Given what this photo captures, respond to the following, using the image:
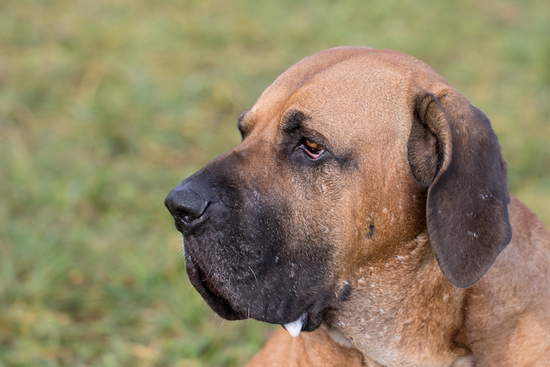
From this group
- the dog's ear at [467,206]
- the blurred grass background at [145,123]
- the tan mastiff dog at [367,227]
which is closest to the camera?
the dog's ear at [467,206]

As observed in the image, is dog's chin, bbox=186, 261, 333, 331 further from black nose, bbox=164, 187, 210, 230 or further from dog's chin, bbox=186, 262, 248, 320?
black nose, bbox=164, 187, 210, 230

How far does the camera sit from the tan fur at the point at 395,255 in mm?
2668

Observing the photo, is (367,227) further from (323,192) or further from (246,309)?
(246,309)

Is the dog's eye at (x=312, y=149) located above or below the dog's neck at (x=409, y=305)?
above

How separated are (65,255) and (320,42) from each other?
591 centimetres

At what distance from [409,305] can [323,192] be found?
2.10ft

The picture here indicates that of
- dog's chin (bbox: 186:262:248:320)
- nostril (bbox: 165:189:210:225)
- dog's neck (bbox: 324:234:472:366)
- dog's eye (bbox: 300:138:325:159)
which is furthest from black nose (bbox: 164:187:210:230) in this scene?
dog's neck (bbox: 324:234:472:366)

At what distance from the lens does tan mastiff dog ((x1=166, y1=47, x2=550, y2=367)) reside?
2625 millimetres

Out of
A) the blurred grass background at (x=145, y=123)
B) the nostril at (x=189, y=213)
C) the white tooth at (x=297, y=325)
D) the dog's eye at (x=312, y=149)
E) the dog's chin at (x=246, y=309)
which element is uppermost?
the dog's eye at (x=312, y=149)

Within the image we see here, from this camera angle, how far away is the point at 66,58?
8.28 m

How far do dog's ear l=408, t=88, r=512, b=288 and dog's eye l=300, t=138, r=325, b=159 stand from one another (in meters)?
0.47

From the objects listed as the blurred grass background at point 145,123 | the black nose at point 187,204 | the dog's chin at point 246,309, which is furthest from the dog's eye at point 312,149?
the blurred grass background at point 145,123

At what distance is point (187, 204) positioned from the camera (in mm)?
2584

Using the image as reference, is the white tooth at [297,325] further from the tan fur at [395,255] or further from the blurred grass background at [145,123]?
the blurred grass background at [145,123]
